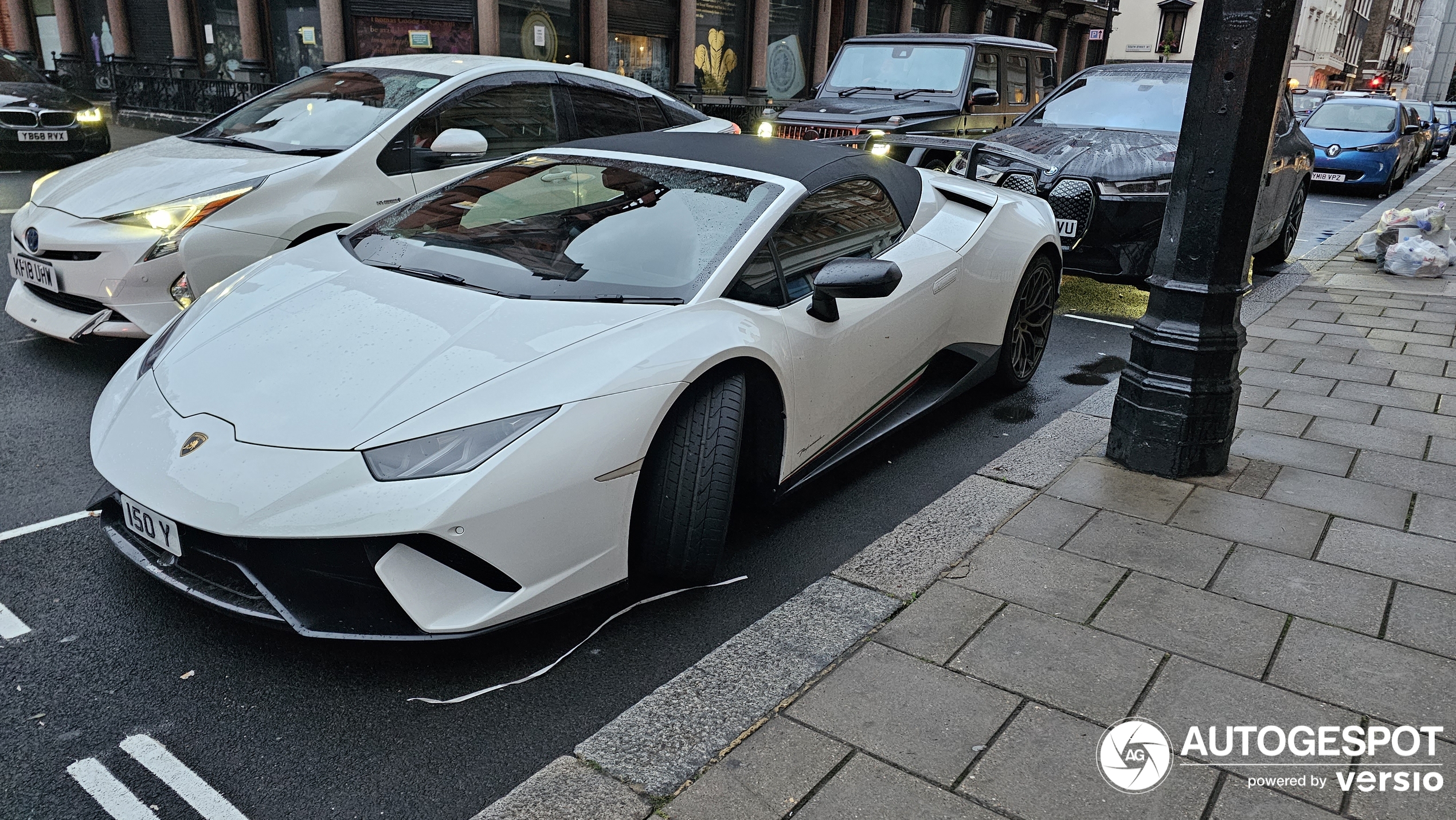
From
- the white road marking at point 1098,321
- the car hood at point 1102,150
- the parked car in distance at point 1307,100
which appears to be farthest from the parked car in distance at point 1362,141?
the white road marking at point 1098,321

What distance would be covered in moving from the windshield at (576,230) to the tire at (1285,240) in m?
6.98

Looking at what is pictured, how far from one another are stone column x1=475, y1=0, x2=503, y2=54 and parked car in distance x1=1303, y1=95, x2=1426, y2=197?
13241 millimetres

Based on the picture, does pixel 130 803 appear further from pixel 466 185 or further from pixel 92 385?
pixel 92 385

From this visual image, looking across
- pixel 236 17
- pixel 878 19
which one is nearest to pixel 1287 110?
pixel 236 17

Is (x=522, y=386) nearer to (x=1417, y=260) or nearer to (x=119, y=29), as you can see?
(x=1417, y=260)

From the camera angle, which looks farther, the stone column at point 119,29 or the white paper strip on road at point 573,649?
the stone column at point 119,29

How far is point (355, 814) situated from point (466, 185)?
2468mm

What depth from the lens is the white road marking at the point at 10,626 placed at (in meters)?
2.72

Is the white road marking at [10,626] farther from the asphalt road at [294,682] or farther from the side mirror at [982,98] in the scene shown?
the side mirror at [982,98]

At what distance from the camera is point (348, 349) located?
2832 millimetres

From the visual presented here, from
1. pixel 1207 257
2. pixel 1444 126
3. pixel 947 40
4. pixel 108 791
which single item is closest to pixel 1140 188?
pixel 1207 257

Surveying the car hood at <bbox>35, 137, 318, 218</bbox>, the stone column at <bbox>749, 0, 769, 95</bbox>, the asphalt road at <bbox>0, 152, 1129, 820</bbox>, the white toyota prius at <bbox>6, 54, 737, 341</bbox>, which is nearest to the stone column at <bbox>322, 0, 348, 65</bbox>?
the stone column at <bbox>749, 0, 769, 95</bbox>

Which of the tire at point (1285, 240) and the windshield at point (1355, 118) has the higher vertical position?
the windshield at point (1355, 118)

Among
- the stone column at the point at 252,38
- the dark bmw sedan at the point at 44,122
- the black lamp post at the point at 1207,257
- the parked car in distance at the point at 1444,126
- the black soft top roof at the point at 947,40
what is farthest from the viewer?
the parked car in distance at the point at 1444,126
